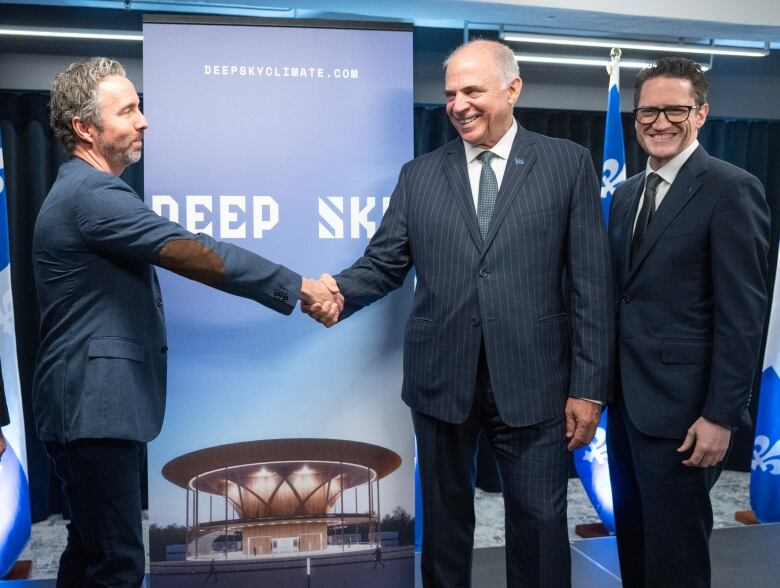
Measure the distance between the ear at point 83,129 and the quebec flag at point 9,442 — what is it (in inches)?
64.1

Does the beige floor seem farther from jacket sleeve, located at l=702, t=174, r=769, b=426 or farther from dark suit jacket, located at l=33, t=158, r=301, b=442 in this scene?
jacket sleeve, located at l=702, t=174, r=769, b=426

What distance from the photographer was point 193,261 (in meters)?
1.80

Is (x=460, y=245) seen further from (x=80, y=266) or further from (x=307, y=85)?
(x=80, y=266)

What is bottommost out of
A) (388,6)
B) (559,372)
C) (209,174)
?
(559,372)

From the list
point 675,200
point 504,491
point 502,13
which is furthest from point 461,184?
point 502,13

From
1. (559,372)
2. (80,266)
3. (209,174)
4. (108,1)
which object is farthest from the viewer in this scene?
(108,1)

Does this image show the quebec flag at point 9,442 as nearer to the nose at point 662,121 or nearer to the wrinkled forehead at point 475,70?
the wrinkled forehead at point 475,70

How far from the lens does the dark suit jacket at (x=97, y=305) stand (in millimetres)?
1673

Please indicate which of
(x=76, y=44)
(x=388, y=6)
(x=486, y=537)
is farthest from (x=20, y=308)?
(x=486, y=537)

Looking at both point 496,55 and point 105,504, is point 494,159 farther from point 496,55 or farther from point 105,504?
point 105,504

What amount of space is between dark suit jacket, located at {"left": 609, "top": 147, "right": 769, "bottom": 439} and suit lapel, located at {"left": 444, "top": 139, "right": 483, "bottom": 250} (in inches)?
16.7

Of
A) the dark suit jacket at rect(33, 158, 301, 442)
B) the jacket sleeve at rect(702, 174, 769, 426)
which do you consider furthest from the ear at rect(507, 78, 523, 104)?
the dark suit jacket at rect(33, 158, 301, 442)

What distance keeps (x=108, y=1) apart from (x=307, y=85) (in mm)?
2627

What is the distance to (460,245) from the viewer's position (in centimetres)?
182
